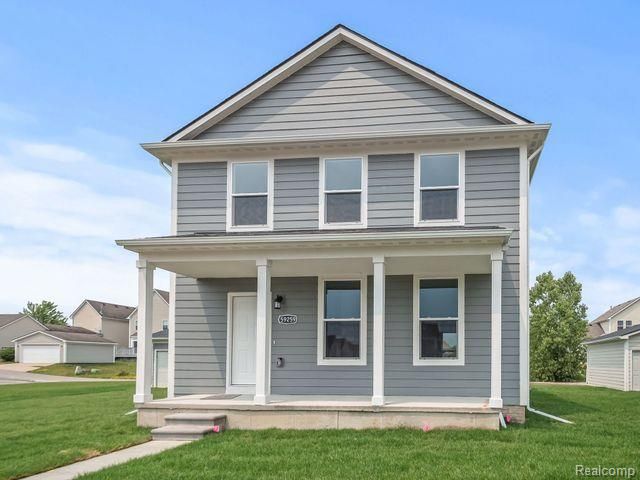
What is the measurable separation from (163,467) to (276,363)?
5.40m

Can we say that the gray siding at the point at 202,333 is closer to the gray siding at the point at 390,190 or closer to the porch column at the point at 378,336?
the gray siding at the point at 390,190

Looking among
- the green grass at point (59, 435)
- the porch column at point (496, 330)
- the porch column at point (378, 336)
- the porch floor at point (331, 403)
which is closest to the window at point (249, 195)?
the porch column at point (378, 336)

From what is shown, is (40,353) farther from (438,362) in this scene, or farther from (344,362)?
(438,362)

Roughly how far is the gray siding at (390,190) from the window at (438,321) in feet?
4.18

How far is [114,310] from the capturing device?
69.9 metres

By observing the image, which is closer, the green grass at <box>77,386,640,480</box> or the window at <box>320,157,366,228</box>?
the green grass at <box>77,386,640,480</box>

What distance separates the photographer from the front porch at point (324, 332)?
1102 cm

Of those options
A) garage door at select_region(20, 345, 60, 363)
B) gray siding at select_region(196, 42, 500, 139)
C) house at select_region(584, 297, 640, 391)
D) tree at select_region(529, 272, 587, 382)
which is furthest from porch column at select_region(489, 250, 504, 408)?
garage door at select_region(20, 345, 60, 363)

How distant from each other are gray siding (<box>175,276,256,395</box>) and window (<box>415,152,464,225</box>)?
3696mm

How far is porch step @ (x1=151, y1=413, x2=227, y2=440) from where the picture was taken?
1048 cm

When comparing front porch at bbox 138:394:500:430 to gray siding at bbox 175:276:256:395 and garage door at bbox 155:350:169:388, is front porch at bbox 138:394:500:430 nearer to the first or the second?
gray siding at bbox 175:276:256:395

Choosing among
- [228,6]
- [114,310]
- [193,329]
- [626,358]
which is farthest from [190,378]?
[114,310]

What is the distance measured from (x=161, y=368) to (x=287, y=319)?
11.4 metres

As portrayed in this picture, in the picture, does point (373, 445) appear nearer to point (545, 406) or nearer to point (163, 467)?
point (163, 467)
